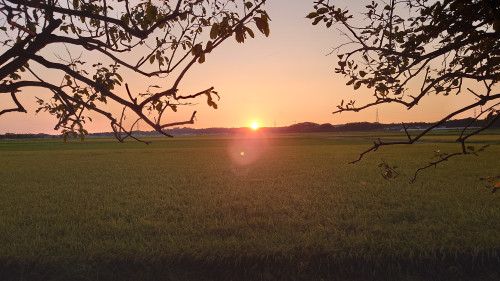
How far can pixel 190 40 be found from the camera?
4.39 metres

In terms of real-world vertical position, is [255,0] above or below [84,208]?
above

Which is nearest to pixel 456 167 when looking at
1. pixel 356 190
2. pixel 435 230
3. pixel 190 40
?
pixel 356 190

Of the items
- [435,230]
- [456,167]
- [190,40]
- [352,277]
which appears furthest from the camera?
[456,167]

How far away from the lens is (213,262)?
636 cm

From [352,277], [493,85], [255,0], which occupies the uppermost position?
[255,0]

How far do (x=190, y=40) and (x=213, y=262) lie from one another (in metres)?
4.12

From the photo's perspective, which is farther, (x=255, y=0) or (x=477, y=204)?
(x=477, y=204)

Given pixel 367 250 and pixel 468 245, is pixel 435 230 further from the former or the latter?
pixel 367 250

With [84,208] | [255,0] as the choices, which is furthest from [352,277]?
[84,208]

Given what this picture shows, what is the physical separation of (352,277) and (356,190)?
7.96m

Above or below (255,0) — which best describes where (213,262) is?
below

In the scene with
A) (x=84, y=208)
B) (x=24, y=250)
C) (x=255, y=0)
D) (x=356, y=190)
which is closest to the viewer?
(x=255, y=0)

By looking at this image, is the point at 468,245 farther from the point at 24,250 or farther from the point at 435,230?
the point at 24,250

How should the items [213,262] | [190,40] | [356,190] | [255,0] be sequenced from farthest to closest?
[356,190]
[213,262]
[190,40]
[255,0]
